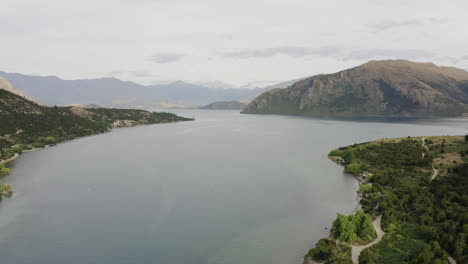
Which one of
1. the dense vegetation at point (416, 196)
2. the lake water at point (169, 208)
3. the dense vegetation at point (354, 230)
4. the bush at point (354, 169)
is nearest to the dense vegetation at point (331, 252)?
the dense vegetation at point (416, 196)

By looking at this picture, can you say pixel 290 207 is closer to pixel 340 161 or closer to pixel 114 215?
pixel 114 215

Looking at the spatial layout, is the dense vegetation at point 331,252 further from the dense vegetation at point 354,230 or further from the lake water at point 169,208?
the lake water at point 169,208

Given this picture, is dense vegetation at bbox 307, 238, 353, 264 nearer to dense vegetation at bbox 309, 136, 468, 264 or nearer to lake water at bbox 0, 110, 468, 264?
dense vegetation at bbox 309, 136, 468, 264

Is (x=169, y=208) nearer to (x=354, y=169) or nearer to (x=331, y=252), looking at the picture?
(x=331, y=252)

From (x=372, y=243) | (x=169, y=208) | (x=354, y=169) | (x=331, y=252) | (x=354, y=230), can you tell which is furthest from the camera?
(x=354, y=169)

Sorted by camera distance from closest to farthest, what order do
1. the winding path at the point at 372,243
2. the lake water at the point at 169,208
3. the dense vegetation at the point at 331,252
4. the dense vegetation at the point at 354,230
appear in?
the dense vegetation at the point at 331,252
the winding path at the point at 372,243
the lake water at the point at 169,208
the dense vegetation at the point at 354,230

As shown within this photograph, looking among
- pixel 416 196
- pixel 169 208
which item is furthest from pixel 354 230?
pixel 169 208

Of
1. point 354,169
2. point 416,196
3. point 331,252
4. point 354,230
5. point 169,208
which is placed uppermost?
point 416,196

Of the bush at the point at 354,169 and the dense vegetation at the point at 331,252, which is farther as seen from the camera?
the bush at the point at 354,169
